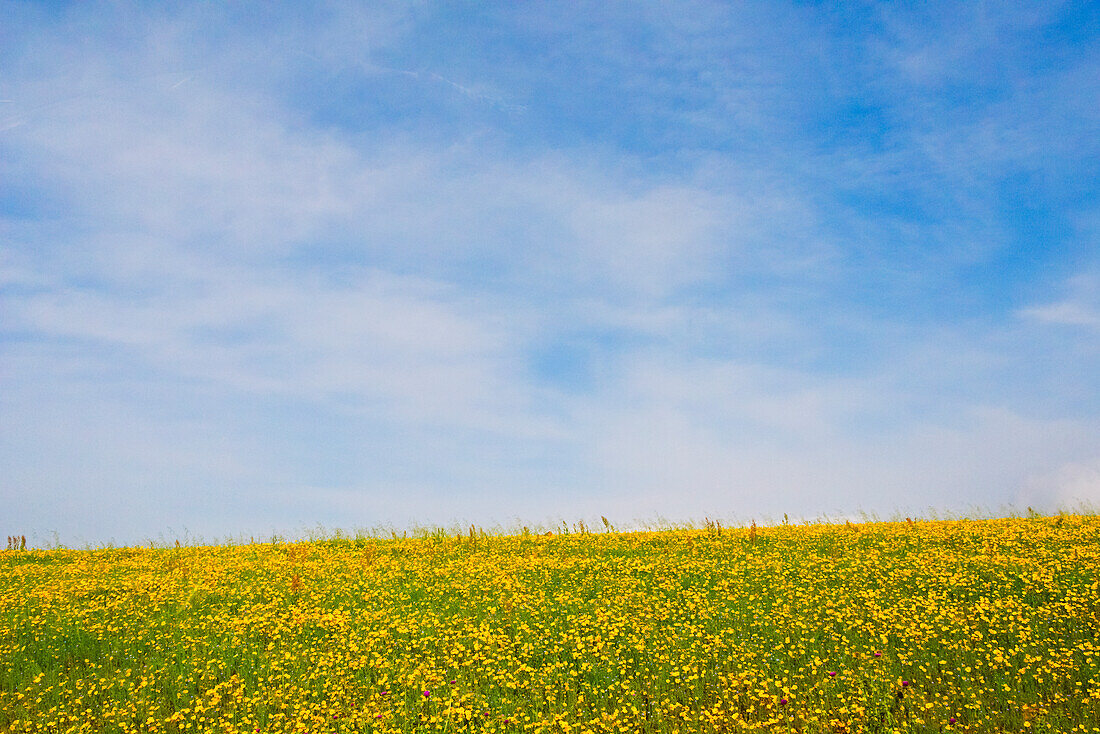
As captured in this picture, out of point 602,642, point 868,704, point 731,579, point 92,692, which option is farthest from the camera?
point 731,579

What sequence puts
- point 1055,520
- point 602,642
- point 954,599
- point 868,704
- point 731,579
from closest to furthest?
1. point 868,704
2. point 602,642
3. point 954,599
4. point 731,579
5. point 1055,520

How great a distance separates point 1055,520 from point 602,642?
18.2 meters

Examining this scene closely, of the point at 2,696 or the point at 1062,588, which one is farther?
the point at 1062,588

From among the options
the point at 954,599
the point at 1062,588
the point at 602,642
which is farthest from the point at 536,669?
the point at 1062,588

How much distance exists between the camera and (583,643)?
13.1 m

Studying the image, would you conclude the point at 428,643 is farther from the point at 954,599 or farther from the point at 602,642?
the point at 954,599

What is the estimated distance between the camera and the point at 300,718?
11.0m

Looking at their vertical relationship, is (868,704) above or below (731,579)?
below

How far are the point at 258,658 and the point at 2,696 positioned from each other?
4.01 metres

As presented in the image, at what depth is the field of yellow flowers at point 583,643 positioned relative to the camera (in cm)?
1087

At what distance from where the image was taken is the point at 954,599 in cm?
1475

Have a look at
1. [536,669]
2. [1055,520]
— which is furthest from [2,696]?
[1055,520]

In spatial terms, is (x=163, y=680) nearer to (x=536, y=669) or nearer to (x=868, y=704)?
(x=536, y=669)

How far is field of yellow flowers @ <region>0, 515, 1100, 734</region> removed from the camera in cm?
1087
